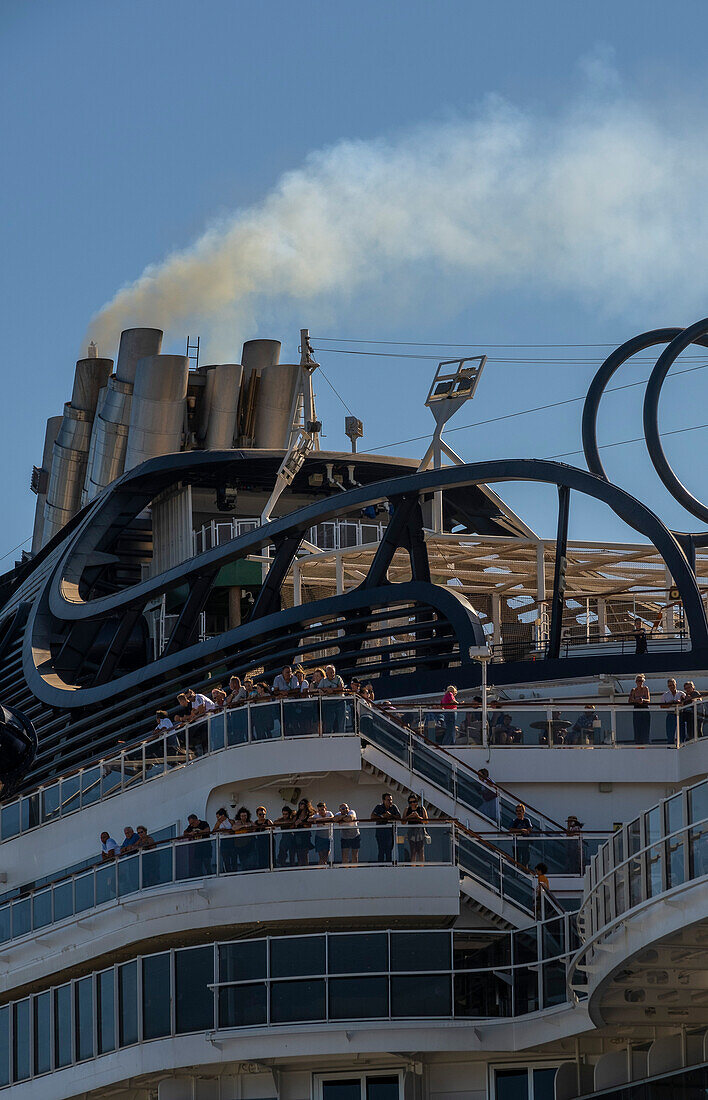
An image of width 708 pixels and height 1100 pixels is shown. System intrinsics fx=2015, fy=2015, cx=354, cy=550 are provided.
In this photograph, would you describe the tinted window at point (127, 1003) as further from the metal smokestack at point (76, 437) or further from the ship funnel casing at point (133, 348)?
the metal smokestack at point (76, 437)

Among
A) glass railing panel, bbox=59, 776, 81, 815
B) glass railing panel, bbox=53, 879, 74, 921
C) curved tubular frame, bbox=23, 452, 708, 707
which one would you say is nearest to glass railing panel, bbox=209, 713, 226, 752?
glass railing panel, bbox=53, 879, 74, 921

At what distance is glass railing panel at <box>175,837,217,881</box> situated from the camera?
1234 inches

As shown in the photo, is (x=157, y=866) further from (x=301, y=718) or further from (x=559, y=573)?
(x=559, y=573)

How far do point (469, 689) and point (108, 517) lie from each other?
2142 cm

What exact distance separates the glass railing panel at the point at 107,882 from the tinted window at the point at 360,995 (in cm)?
444

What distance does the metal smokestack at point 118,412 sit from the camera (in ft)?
237

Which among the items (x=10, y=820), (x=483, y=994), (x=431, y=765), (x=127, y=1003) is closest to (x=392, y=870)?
(x=483, y=994)

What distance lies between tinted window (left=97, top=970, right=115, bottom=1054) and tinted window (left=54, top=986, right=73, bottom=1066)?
1.12 m

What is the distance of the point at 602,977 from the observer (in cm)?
2550

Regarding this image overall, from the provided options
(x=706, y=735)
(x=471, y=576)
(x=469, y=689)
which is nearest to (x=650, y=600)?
(x=471, y=576)

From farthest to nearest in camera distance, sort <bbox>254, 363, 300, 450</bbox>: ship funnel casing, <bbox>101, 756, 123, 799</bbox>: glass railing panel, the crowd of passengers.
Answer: <bbox>254, 363, 300, 450</bbox>: ship funnel casing
<bbox>101, 756, 123, 799</bbox>: glass railing panel
the crowd of passengers

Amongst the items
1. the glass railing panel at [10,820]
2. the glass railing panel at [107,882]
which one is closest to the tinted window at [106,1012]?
the glass railing panel at [107,882]

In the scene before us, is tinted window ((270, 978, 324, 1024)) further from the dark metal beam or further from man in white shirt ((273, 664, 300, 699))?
the dark metal beam

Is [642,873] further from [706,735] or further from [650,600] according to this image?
[650,600]
